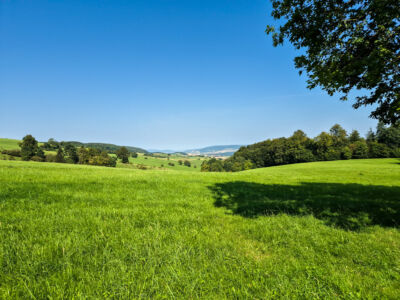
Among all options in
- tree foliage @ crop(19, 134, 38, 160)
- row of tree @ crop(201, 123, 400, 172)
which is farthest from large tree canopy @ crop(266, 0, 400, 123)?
tree foliage @ crop(19, 134, 38, 160)

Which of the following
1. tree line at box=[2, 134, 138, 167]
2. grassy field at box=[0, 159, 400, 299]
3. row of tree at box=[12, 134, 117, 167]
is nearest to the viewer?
grassy field at box=[0, 159, 400, 299]

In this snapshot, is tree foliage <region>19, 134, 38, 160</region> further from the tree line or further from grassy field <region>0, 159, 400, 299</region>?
grassy field <region>0, 159, 400, 299</region>

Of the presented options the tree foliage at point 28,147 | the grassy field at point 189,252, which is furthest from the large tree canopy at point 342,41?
the tree foliage at point 28,147

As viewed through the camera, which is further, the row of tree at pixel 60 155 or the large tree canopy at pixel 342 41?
the row of tree at pixel 60 155

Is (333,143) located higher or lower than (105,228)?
higher

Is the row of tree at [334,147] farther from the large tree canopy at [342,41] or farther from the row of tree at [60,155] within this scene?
the row of tree at [60,155]

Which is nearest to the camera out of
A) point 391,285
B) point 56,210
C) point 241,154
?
point 391,285

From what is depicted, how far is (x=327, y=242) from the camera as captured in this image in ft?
13.9

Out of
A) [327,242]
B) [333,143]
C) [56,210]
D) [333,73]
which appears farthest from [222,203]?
[333,143]

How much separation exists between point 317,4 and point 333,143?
294 ft

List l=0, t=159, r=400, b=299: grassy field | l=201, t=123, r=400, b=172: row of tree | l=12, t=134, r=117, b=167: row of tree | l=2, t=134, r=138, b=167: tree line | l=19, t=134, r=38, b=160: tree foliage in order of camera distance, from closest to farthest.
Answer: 1. l=0, t=159, r=400, b=299: grassy field
2. l=201, t=123, r=400, b=172: row of tree
3. l=19, t=134, r=38, b=160: tree foliage
4. l=2, t=134, r=138, b=167: tree line
5. l=12, t=134, r=117, b=167: row of tree

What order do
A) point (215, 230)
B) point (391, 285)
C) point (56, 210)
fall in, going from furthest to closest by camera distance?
point (56, 210) → point (215, 230) → point (391, 285)

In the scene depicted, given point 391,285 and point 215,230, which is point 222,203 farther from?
point 391,285

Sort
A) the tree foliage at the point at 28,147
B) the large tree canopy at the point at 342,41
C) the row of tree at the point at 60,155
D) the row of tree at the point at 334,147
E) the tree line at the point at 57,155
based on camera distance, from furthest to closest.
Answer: the row of tree at the point at 60,155
the tree line at the point at 57,155
the tree foliage at the point at 28,147
the row of tree at the point at 334,147
the large tree canopy at the point at 342,41
